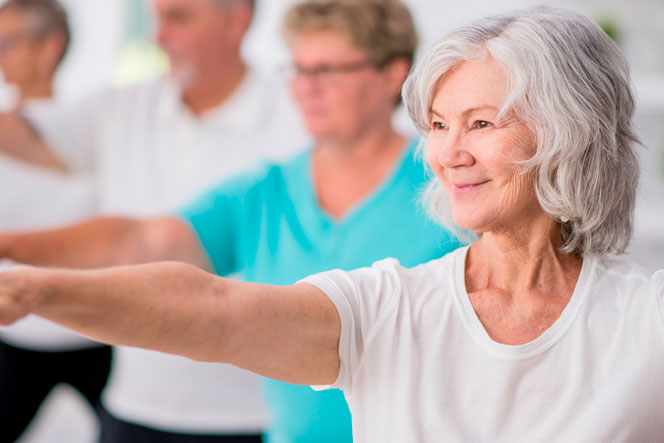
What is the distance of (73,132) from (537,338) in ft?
3.90

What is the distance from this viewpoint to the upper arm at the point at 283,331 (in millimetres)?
538

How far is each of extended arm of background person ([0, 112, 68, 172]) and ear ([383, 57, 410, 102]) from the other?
80 centimetres

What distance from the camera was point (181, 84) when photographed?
4.71 feet

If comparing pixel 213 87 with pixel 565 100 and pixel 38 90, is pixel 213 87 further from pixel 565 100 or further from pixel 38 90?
pixel 565 100

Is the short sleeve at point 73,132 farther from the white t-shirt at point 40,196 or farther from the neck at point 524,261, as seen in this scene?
the neck at point 524,261

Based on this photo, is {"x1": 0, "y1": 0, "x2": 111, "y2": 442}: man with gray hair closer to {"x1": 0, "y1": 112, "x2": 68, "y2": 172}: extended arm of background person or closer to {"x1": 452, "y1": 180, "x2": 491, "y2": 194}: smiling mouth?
{"x1": 0, "y1": 112, "x2": 68, "y2": 172}: extended arm of background person

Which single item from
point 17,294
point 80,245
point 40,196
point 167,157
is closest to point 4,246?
point 80,245

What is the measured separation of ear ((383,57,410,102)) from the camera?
3.45ft

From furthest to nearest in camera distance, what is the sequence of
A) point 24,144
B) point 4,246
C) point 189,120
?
point 24,144
point 189,120
point 4,246

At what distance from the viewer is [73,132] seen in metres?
1.55

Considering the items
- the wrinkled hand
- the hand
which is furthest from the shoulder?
the hand

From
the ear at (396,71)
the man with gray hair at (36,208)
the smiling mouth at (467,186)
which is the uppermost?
the ear at (396,71)

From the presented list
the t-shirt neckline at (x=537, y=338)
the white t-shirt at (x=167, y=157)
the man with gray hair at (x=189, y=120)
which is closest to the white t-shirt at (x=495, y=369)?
the t-shirt neckline at (x=537, y=338)

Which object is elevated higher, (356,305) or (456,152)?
(456,152)
